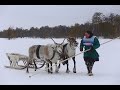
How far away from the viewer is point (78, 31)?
6.11m

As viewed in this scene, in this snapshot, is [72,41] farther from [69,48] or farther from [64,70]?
[64,70]

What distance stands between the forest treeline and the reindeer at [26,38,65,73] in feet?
0.33

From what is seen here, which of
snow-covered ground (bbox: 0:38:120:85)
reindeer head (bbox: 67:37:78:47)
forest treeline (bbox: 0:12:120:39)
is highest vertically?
forest treeline (bbox: 0:12:120:39)

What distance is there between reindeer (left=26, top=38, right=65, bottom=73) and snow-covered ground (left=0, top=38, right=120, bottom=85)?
4 centimetres

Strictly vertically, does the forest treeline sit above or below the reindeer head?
above

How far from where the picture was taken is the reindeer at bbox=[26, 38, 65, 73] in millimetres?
6141

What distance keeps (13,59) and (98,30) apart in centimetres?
81

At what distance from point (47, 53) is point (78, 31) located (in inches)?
A: 13.6

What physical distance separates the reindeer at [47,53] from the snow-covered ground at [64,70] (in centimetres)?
4

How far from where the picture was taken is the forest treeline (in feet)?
20.2

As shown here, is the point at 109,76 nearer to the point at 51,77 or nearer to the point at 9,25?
the point at 51,77

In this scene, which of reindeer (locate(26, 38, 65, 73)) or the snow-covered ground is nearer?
the snow-covered ground

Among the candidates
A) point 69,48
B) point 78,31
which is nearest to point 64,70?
point 69,48
